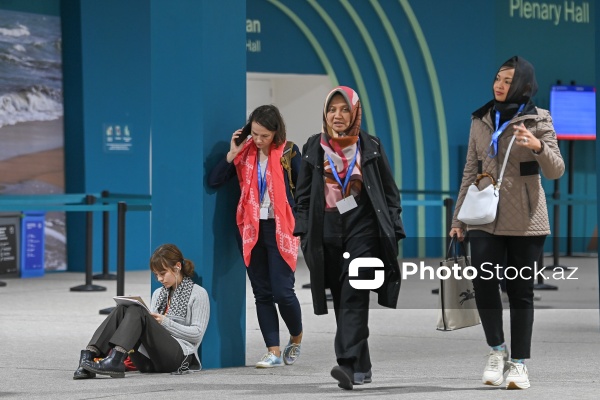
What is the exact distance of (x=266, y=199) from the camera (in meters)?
8.67

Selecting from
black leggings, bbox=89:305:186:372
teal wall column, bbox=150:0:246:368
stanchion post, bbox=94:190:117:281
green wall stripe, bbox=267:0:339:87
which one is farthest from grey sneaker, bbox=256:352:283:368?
green wall stripe, bbox=267:0:339:87

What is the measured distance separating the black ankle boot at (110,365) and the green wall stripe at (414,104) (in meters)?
13.8

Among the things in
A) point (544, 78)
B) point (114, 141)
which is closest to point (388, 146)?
point (544, 78)

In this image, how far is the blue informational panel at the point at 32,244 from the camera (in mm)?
17391

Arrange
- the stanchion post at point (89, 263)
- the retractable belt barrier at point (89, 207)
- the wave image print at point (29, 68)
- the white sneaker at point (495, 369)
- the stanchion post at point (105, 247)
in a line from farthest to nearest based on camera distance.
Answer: the wave image print at point (29, 68) → the stanchion post at point (105, 247) → the stanchion post at point (89, 263) → the retractable belt barrier at point (89, 207) → the white sneaker at point (495, 369)

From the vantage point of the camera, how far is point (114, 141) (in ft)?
59.7

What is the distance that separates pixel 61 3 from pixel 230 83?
9610 millimetres

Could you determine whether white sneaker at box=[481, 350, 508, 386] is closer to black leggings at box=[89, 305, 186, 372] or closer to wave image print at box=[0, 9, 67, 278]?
black leggings at box=[89, 305, 186, 372]

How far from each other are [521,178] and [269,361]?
2.25m

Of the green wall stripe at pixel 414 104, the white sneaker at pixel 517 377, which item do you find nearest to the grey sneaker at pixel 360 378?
the white sneaker at pixel 517 377

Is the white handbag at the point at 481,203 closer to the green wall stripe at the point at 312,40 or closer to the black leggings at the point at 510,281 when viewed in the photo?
the black leggings at the point at 510,281

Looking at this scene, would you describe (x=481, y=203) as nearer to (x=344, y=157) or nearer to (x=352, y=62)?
(x=344, y=157)

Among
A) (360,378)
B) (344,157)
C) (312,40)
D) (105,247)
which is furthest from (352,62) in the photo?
(360,378)

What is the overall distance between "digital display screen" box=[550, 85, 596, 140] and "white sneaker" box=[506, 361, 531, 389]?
1511 cm
